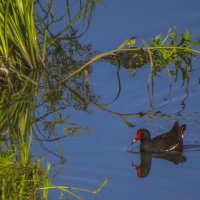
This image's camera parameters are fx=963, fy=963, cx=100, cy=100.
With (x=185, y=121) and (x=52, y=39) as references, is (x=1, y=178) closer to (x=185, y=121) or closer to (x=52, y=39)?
(x=185, y=121)

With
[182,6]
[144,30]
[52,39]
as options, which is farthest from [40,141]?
[182,6]

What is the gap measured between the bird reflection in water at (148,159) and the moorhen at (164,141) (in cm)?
8

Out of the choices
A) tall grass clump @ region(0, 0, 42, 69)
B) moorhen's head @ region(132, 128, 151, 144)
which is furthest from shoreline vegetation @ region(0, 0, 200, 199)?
moorhen's head @ region(132, 128, 151, 144)

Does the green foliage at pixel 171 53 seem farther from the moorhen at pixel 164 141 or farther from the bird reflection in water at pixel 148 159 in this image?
the bird reflection in water at pixel 148 159

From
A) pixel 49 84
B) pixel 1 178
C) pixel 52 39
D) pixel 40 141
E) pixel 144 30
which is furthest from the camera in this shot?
pixel 144 30

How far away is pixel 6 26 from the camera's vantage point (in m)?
11.9

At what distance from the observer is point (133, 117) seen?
37.3 feet

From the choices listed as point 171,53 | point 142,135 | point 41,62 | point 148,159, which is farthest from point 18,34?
point 148,159

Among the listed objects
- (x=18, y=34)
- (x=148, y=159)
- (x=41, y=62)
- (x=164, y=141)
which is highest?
(x=18, y=34)

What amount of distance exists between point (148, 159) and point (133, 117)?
943 mm

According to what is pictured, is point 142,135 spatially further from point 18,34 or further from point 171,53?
point 18,34

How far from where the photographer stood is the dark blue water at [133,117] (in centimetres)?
921

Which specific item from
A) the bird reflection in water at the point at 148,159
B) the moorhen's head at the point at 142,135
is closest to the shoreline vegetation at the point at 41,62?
the moorhen's head at the point at 142,135

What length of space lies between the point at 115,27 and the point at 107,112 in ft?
11.6
